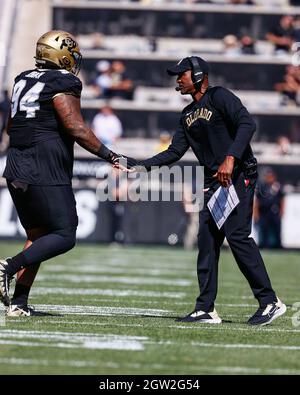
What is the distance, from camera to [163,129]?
85.7 feet

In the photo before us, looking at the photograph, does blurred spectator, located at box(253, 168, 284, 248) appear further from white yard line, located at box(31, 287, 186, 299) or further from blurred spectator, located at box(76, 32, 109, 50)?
white yard line, located at box(31, 287, 186, 299)

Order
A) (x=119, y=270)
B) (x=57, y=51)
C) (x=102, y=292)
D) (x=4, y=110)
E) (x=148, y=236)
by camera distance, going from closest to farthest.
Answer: (x=57, y=51) < (x=102, y=292) < (x=119, y=270) < (x=148, y=236) < (x=4, y=110)

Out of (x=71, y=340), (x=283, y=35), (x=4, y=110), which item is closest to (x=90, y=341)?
(x=71, y=340)

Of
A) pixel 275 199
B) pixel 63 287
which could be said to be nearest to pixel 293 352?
pixel 63 287

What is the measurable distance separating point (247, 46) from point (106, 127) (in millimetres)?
4637

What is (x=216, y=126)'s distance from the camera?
24.3 feet

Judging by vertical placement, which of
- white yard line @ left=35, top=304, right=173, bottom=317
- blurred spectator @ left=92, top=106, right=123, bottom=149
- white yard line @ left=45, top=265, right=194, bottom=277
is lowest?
white yard line @ left=45, top=265, right=194, bottom=277

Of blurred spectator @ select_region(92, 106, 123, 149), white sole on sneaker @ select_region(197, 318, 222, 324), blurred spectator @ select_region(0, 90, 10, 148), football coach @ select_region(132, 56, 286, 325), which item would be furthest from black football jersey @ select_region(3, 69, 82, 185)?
blurred spectator @ select_region(92, 106, 123, 149)

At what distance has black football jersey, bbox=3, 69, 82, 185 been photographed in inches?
282

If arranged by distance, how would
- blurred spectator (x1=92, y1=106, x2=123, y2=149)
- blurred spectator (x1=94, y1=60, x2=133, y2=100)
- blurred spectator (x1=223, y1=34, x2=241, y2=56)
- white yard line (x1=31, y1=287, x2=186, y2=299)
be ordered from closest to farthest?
white yard line (x1=31, y1=287, x2=186, y2=299), blurred spectator (x1=92, y1=106, x2=123, y2=149), blurred spectator (x1=94, y1=60, x2=133, y2=100), blurred spectator (x1=223, y1=34, x2=241, y2=56)

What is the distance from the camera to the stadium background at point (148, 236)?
576 cm

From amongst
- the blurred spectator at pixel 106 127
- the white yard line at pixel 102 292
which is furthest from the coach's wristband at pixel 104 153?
the blurred spectator at pixel 106 127

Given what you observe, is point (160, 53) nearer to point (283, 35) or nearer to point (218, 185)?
point (283, 35)
